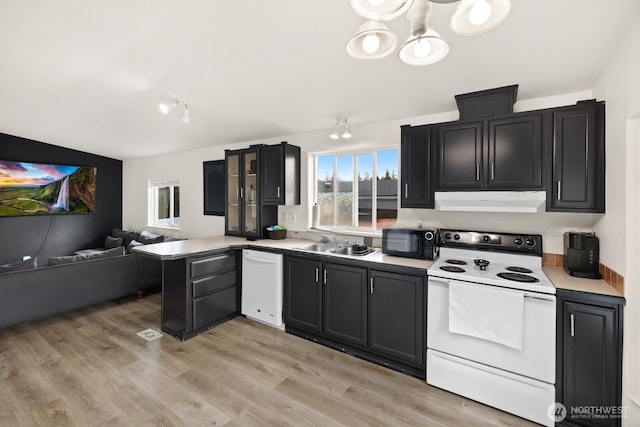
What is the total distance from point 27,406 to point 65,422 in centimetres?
40

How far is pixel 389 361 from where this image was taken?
250cm

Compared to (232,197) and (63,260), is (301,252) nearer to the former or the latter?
(232,197)

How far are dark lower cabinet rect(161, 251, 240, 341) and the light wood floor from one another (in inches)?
6.3

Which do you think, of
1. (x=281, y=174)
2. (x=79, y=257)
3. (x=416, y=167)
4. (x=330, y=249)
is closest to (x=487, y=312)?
(x=416, y=167)

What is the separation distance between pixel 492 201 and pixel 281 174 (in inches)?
88.6

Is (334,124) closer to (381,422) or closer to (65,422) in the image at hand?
(381,422)

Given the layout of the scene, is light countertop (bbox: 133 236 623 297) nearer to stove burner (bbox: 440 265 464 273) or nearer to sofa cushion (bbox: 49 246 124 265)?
stove burner (bbox: 440 265 464 273)

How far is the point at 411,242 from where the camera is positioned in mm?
2639

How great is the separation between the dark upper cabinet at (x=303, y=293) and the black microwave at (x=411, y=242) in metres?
0.69

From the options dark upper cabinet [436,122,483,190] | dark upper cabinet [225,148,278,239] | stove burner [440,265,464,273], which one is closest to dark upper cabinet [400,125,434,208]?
dark upper cabinet [436,122,483,190]

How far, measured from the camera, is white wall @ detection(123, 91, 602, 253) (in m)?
2.40

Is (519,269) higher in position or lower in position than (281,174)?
lower

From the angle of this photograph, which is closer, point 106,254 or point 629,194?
point 629,194

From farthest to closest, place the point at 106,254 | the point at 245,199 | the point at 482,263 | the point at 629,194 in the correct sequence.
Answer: the point at 245,199, the point at 106,254, the point at 482,263, the point at 629,194
